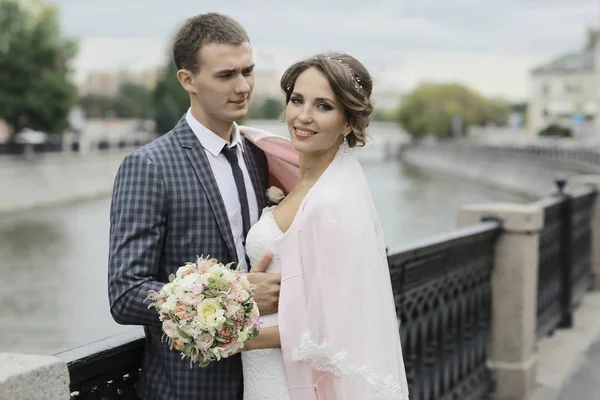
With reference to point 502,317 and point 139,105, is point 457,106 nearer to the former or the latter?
point 139,105

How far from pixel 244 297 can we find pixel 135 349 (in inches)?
28.1

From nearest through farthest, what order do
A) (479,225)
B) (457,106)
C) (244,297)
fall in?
(244,297)
(479,225)
(457,106)

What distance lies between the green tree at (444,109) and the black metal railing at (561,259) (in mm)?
141550

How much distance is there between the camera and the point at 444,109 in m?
156

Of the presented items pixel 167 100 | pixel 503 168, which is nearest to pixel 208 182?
pixel 503 168

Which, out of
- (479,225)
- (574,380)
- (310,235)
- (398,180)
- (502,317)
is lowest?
(398,180)

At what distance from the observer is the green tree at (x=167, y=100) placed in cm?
8550

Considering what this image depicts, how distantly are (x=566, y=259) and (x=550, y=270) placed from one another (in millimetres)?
617

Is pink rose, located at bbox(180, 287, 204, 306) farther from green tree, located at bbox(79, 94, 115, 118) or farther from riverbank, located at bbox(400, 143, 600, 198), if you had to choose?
green tree, located at bbox(79, 94, 115, 118)

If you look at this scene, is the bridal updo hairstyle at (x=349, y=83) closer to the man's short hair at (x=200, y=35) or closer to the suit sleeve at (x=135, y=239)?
the man's short hair at (x=200, y=35)

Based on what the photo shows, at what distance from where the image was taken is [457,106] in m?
154

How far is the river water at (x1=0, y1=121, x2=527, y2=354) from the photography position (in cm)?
1711

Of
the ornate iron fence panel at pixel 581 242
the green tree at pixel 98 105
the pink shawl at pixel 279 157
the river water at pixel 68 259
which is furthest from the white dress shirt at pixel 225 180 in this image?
the green tree at pixel 98 105

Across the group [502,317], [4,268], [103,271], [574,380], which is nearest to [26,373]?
[502,317]
